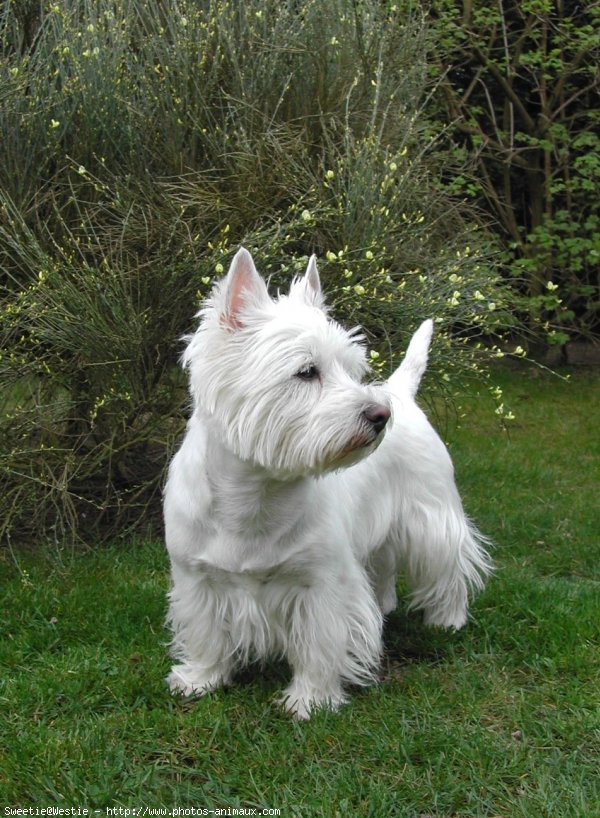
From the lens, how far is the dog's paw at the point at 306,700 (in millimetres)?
3062

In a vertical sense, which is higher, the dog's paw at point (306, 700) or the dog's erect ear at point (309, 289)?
the dog's erect ear at point (309, 289)

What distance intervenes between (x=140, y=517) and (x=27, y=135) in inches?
69.0

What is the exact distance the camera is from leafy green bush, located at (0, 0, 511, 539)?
4133 millimetres

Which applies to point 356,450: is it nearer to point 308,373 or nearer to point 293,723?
point 308,373

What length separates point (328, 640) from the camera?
3082mm

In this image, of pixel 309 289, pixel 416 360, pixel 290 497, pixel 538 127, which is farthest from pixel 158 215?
pixel 538 127

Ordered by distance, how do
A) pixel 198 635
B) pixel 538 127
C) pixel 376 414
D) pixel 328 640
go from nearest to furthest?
pixel 376 414 < pixel 328 640 < pixel 198 635 < pixel 538 127

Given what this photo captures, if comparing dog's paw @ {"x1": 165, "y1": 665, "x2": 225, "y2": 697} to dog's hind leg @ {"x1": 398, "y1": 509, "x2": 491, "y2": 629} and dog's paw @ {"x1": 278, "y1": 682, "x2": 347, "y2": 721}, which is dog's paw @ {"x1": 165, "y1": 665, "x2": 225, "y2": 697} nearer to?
dog's paw @ {"x1": 278, "y1": 682, "x2": 347, "y2": 721}

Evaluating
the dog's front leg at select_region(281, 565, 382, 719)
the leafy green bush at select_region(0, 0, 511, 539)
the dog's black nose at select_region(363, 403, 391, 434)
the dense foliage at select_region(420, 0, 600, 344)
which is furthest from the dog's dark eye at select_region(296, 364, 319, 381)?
the dense foliage at select_region(420, 0, 600, 344)

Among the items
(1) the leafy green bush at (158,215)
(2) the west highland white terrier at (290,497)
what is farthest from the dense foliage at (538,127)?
(2) the west highland white terrier at (290,497)

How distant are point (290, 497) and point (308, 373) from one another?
43cm

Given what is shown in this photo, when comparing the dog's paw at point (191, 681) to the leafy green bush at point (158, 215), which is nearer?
the dog's paw at point (191, 681)

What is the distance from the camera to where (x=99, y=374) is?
168 inches

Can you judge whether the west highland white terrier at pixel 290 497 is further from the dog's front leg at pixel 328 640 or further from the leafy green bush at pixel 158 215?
the leafy green bush at pixel 158 215
